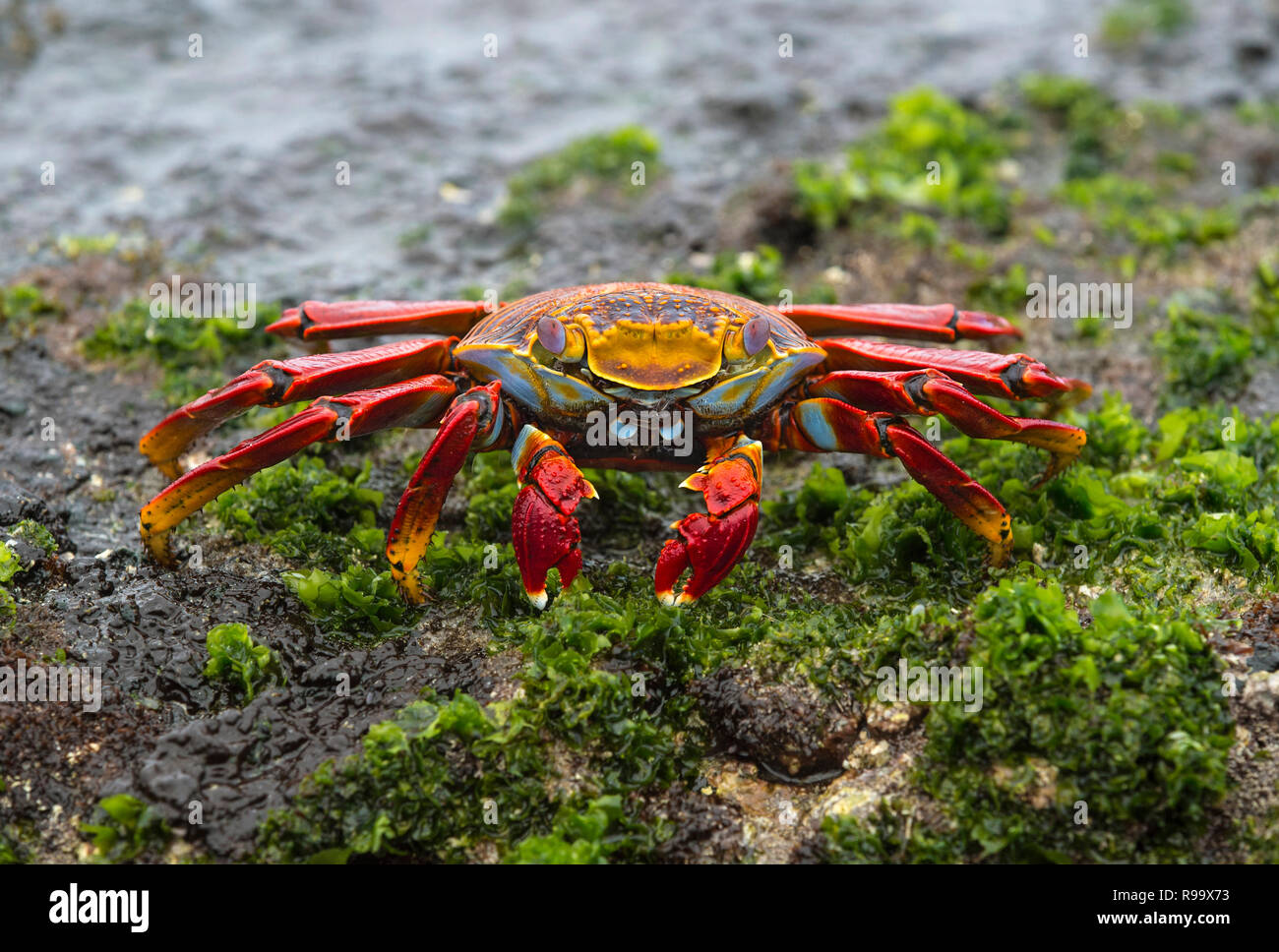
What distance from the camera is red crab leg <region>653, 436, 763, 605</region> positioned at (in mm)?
3658

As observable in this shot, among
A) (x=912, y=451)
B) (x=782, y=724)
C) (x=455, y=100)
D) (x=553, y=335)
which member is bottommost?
(x=782, y=724)

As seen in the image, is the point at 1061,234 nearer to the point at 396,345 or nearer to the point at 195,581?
the point at 396,345

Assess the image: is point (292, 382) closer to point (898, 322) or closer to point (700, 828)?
point (700, 828)

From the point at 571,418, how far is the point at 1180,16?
787 cm

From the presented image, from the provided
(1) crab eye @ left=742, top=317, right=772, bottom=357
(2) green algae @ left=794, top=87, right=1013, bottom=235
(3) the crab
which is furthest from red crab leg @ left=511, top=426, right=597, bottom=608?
(2) green algae @ left=794, top=87, right=1013, bottom=235

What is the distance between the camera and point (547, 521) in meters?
3.67

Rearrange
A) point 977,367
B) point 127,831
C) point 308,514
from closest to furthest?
point 127,831, point 977,367, point 308,514

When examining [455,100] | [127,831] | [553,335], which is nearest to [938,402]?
[553,335]

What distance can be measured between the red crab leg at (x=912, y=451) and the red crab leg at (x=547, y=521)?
863 millimetres

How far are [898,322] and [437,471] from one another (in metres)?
2.21

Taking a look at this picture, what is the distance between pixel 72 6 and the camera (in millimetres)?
9172

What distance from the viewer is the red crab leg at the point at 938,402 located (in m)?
3.98

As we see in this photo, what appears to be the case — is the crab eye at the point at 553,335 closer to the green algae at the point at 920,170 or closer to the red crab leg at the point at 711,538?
the red crab leg at the point at 711,538

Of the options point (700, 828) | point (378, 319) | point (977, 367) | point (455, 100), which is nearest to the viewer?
point (700, 828)
